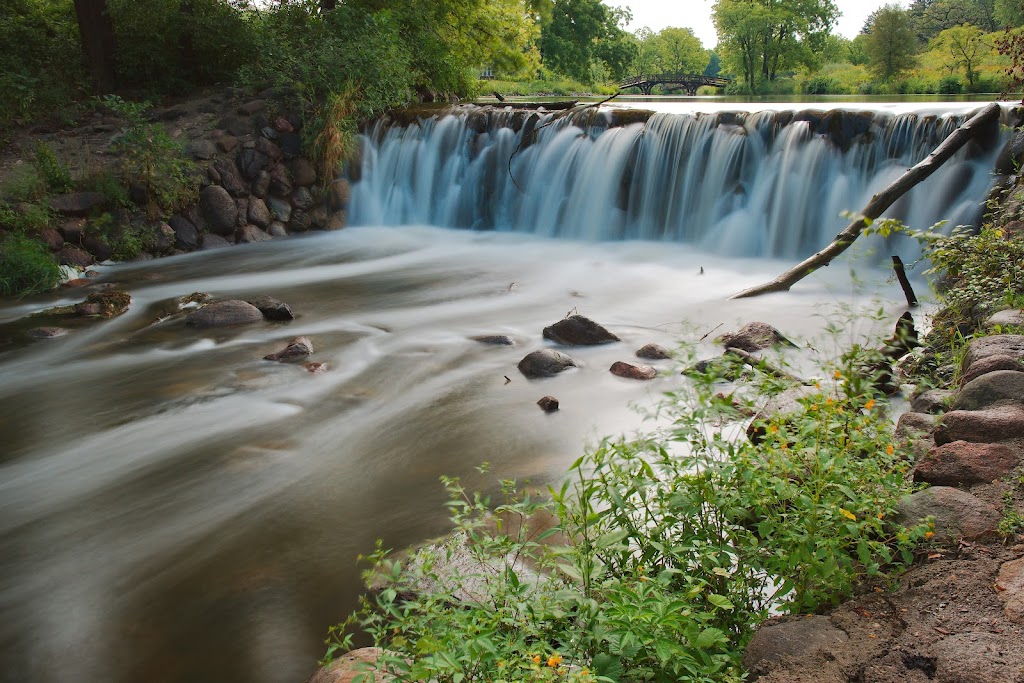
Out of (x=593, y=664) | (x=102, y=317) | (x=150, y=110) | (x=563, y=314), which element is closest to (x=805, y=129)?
(x=563, y=314)

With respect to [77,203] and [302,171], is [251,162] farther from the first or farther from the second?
[77,203]

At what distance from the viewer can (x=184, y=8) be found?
16.0 metres

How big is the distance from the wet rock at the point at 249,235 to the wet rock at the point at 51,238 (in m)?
2.57

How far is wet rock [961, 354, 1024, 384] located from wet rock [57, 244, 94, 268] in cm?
1062

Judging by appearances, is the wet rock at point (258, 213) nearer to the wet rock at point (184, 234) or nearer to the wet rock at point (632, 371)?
the wet rock at point (184, 234)

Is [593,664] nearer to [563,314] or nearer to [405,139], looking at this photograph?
[563,314]

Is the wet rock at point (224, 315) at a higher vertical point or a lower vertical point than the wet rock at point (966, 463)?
lower

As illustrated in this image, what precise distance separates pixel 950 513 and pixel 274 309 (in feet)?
23.6

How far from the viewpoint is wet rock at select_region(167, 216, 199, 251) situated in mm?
12117

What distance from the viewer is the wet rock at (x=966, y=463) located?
3.24 meters

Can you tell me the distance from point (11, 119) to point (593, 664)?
14827mm

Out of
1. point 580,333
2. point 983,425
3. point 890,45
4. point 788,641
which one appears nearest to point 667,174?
point 580,333

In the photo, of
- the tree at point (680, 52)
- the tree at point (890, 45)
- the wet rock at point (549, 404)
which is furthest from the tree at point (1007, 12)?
the tree at point (680, 52)

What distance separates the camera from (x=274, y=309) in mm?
8727
